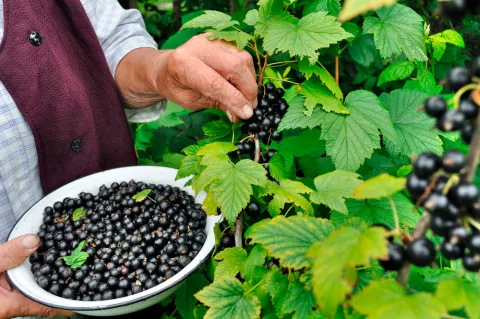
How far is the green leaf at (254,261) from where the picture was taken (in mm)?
A: 683

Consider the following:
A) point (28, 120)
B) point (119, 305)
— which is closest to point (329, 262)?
point (119, 305)

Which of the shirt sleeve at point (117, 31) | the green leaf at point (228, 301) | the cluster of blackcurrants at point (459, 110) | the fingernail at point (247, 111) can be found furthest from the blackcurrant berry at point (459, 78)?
the shirt sleeve at point (117, 31)

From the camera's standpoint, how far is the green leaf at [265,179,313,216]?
731 millimetres

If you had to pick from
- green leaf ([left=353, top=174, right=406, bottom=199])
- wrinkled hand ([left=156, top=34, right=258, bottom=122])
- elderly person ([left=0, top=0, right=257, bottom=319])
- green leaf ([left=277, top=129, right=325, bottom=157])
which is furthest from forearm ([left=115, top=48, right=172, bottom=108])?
green leaf ([left=353, top=174, right=406, bottom=199])

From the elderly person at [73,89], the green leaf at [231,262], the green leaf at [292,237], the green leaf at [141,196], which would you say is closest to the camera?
the green leaf at [292,237]

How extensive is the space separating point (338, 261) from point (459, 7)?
235 mm

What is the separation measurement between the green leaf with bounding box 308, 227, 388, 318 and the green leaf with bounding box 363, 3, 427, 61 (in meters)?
0.58

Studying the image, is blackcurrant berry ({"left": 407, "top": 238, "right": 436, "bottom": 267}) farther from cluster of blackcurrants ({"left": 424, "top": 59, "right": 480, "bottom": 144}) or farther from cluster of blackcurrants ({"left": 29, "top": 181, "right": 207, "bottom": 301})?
cluster of blackcurrants ({"left": 29, "top": 181, "right": 207, "bottom": 301})

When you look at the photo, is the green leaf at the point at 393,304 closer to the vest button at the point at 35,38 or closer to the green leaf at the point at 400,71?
the green leaf at the point at 400,71

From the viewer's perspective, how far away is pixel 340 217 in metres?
0.74

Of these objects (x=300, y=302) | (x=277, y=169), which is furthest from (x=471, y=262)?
(x=277, y=169)

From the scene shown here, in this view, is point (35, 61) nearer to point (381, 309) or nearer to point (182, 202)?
point (182, 202)

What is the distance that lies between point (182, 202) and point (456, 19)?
31.3 inches

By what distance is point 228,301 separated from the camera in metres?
0.65
